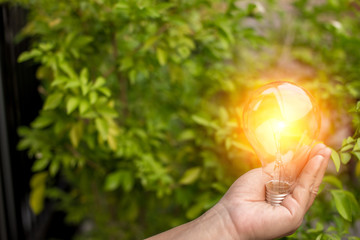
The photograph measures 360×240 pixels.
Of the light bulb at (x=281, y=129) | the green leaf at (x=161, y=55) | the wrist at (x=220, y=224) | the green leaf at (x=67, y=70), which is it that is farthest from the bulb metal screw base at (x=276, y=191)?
the green leaf at (x=67, y=70)

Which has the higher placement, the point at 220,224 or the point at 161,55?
the point at 161,55

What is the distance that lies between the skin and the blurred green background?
0.94 ft

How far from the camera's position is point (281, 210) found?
1.01 m

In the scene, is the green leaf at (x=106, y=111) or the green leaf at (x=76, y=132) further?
the green leaf at (x=76, y=132)

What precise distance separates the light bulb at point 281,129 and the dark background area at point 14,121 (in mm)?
1756

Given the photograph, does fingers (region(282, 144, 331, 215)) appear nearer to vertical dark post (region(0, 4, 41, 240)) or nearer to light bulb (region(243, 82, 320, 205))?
light bulb (region(243, 82, 320, 205))

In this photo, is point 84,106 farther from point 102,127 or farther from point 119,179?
point 119,179

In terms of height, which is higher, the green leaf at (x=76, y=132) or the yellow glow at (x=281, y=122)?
the yellow glow at (x=281, y=122)

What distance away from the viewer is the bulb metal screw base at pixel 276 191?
3.55 feet

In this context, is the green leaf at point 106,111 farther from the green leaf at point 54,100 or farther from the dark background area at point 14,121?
the dark background area at point 14,121

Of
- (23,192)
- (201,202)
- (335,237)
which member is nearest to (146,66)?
(201,202)

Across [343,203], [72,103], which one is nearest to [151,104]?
[72,103]

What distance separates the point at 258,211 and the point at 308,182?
6.8 inches

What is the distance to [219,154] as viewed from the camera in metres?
1.96
